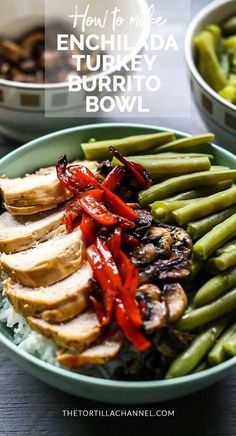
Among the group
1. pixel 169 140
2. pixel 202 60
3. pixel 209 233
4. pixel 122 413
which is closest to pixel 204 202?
pixel 209 233

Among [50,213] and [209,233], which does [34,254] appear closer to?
[50,213]

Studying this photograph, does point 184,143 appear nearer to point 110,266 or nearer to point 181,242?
point 181,242

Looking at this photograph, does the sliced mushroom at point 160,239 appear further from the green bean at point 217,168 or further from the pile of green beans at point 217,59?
the pile of green beans at point 217,59

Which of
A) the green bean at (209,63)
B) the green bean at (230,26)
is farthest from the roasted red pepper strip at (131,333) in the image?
the green bean at (230,26)

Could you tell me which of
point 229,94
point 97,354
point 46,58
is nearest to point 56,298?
point 97,354

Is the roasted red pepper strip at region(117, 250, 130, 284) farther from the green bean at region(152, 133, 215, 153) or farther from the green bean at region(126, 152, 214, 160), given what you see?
the green bean at region(152, 133, 215, 153)
